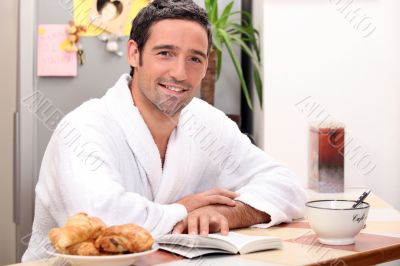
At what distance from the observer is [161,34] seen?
6.17 feet

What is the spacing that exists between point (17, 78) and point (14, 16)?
0.29 meters

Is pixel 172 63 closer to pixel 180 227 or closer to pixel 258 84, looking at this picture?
pixel 180 227

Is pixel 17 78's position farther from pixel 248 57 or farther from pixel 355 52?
pixel 355 52

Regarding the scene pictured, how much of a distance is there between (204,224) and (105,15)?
1445mm

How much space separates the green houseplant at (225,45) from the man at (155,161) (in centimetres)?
75

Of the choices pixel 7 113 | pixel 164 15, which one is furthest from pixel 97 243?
pixel 7 113

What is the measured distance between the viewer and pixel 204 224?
1642mm

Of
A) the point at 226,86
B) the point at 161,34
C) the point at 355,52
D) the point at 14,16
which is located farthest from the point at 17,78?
the point at 355,52

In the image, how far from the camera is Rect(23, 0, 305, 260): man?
164 cm

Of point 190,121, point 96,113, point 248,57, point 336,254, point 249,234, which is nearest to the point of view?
point 336,254

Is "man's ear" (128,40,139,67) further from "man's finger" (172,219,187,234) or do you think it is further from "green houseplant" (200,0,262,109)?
"green houseplant" (200,0,262,109)

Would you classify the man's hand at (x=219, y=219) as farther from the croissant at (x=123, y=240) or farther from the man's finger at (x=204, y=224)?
the croissant at (x=123, y=240)

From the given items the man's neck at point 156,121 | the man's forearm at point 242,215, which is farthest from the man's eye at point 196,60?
the man's forearm at point 242,215

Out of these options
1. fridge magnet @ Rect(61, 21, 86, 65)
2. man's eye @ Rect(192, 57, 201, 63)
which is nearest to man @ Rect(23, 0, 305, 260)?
man's eye @ Rect(192, 57, 201, 63)
